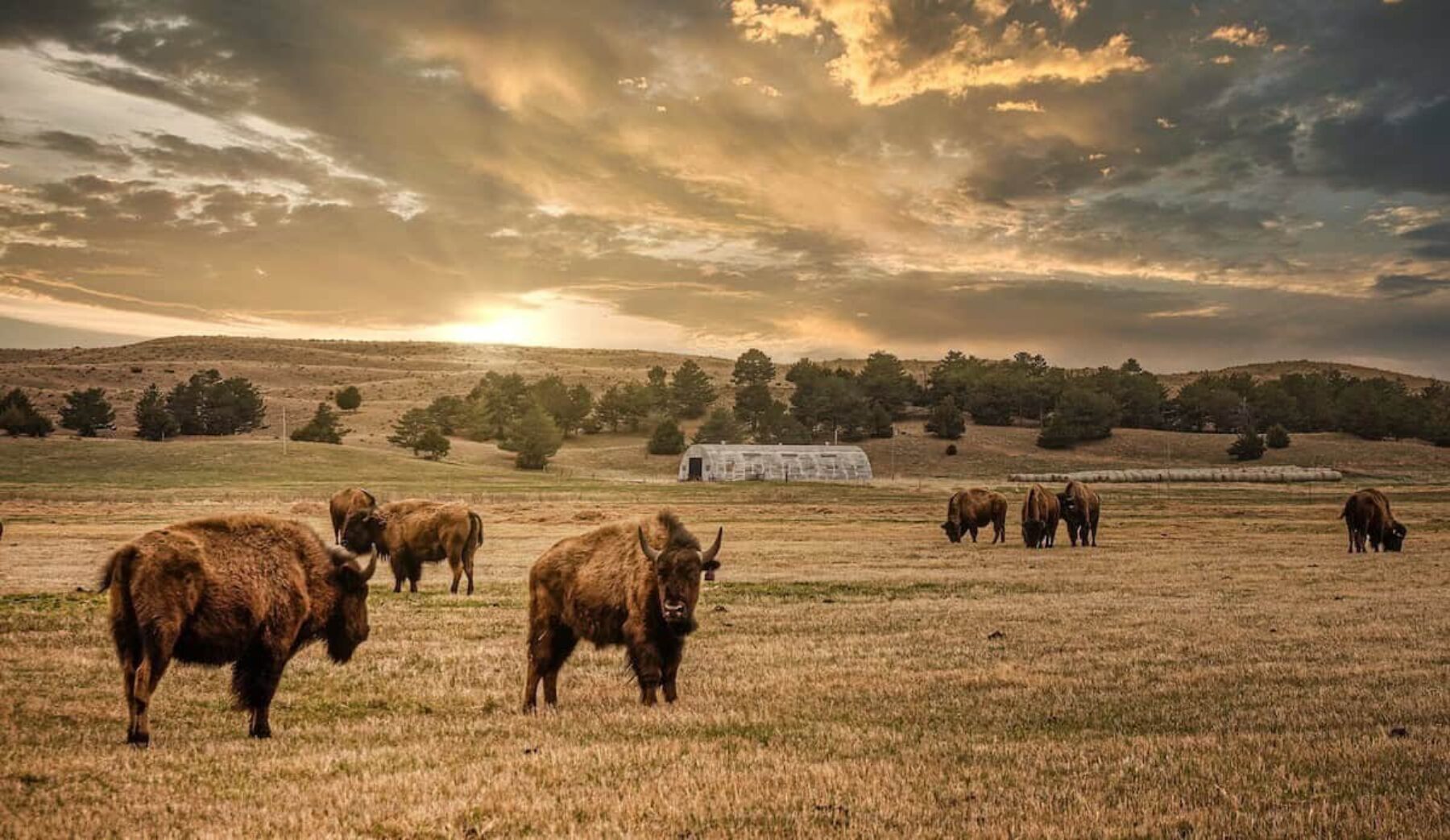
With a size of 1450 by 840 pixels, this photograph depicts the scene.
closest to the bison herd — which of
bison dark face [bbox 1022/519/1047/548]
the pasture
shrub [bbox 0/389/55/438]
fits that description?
the pasture

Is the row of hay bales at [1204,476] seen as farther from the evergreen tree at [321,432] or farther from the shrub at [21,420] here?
the shrub at [21,420]

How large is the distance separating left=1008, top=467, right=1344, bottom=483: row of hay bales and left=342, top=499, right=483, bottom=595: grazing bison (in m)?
93.5

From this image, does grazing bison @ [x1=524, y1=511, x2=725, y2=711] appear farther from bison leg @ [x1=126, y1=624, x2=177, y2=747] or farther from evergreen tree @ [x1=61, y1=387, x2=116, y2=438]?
evergreen tree @ [x1=61, y1=387, x2=116, y2=438]

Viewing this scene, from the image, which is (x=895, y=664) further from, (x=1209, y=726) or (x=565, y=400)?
(x=565, y=400)

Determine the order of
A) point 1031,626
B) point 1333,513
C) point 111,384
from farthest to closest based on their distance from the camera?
point 111,384
point 1333,513
point 1031,626

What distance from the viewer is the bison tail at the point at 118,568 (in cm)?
934

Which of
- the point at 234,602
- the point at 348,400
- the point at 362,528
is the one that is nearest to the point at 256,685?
the point at 234,602

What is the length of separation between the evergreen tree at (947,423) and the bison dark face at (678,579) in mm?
133707

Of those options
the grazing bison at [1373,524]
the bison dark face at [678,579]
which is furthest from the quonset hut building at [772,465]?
the bison dark face at [678,579]

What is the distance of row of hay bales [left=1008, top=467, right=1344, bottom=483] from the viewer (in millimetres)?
108125

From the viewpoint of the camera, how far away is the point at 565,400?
15362 cm

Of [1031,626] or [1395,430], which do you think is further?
[1395,430]

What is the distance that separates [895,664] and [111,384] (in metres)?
182

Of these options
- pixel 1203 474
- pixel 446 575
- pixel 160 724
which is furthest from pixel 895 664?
pixel 1203 474
